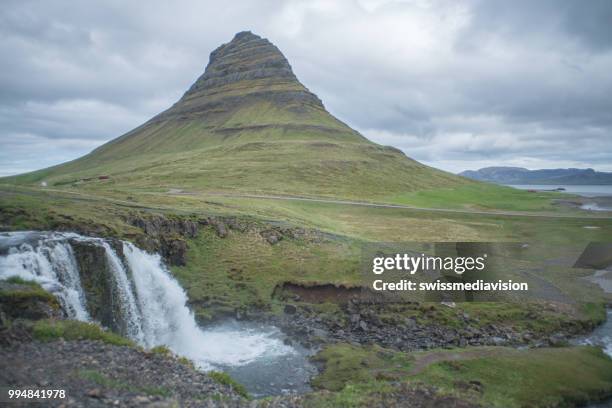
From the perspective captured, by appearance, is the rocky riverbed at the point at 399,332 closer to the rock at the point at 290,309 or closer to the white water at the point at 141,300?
the rock at the point at 290,309

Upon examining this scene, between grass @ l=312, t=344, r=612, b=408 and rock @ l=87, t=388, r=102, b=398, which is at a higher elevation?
rock @ l=87, t=388, r=102, b=398

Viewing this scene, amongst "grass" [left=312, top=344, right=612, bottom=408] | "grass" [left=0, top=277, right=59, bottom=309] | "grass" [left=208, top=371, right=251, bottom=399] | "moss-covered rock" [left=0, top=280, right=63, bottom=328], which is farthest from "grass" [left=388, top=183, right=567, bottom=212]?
"moss-covered rock" [left=0, top=280, right=63, bottom=328]

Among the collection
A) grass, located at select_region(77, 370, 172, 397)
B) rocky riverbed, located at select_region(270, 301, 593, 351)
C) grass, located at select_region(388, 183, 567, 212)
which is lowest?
rocky riverbed, located at select_region(270, 301, 593, 351)

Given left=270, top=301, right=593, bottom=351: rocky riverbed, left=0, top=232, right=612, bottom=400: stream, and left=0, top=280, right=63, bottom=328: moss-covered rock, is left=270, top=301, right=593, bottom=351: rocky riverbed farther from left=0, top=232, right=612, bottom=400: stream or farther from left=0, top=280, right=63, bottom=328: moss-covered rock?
left=0, top=280, right=63, bottom=328: moss-covered rock

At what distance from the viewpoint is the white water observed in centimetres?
3047

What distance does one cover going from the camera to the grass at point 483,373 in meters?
26.5

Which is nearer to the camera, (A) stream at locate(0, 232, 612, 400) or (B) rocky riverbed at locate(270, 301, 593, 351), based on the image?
Result: (A) stream at locate(0, 232, 612, 400)

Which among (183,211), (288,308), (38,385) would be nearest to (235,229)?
(183,211)

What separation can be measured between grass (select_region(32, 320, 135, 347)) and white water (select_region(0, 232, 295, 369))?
501 cm

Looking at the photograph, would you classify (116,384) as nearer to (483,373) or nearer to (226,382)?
(226,382)

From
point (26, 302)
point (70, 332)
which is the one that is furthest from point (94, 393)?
point (26, 302)

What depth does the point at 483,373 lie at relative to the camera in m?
29.2

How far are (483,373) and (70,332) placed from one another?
89.3 ft

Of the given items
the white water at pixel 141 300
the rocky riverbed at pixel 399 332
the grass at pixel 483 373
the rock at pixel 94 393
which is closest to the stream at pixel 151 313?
the white water at pixel 141 300
